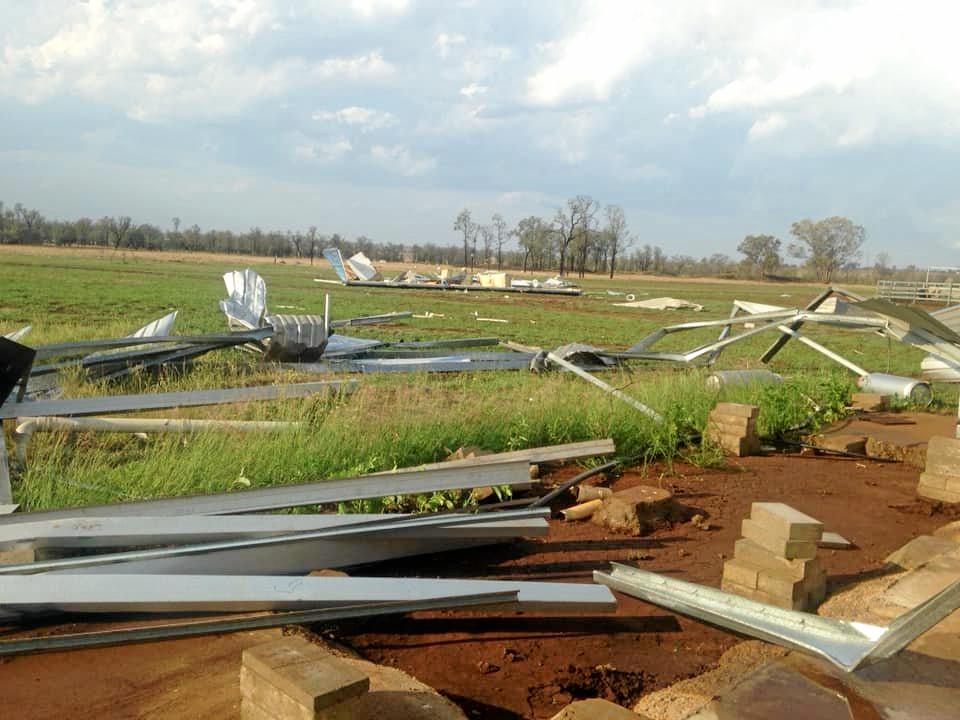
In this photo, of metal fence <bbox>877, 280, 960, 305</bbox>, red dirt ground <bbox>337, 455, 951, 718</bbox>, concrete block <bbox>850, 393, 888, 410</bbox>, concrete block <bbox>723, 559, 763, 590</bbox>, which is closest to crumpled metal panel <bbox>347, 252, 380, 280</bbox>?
metal fence <bbox>877, 280, 960, 305</bbox>

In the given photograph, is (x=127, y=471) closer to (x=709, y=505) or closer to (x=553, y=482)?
(x=553, y=482)

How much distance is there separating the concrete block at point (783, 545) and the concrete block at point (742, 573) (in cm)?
12

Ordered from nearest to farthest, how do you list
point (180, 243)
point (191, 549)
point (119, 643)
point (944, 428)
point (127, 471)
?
point (119, 643)
point (191, 549)
point (127, 471)
point (944, 428)
point (180, 243)

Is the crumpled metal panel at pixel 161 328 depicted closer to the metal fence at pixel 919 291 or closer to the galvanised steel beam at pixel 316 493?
the galvanised steel beam at pixel 316 493

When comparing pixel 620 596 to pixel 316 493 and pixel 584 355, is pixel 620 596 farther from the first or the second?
pixel 584 355

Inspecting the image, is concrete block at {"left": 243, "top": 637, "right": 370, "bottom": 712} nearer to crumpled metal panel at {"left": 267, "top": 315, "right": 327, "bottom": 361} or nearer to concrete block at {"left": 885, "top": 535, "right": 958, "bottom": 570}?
concrete block at {"left": 885, "top": 535, "right": 958, "bottom": 570}

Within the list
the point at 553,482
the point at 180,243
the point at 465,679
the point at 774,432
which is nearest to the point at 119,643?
the point at 465,679

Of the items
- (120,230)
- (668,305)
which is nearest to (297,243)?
(120,230)

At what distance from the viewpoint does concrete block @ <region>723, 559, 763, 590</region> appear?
12.2 feet

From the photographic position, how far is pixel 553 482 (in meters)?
5.91

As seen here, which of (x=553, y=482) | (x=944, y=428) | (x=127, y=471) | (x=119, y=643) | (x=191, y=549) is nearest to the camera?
(x=119, y=643)

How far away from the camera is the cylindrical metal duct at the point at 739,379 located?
28.3ft

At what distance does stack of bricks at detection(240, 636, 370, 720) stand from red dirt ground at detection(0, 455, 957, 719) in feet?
1.21

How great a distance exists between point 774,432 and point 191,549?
5.87 meters
